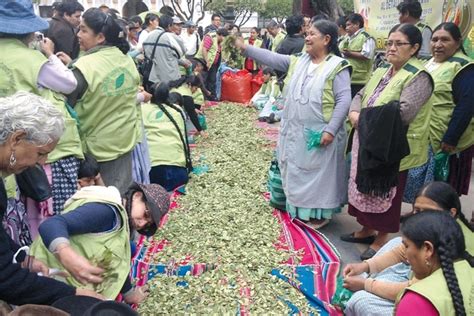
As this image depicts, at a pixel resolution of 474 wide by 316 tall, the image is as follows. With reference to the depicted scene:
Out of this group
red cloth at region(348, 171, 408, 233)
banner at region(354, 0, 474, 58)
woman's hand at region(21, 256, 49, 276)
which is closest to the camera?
woman's hand at region(21, 256, 49, 276)

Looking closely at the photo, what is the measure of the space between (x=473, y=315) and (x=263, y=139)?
5424mm

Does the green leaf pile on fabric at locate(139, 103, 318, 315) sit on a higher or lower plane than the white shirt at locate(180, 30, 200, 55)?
higher

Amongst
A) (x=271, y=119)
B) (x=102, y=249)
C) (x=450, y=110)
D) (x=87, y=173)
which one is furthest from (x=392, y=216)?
(x=271, y=119)

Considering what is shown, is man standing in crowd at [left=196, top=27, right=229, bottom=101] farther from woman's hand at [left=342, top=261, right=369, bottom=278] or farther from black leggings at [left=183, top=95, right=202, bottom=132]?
woman's hand at [left=342, top=261, right=369, bottom=278]

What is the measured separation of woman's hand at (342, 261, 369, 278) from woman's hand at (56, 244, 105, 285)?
1398 millimetres

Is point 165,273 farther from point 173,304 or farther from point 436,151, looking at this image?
point 436,151

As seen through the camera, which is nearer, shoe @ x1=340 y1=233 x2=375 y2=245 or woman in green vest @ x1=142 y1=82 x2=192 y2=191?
shoe @ x1=340 y1=233 x2=375 y2=245

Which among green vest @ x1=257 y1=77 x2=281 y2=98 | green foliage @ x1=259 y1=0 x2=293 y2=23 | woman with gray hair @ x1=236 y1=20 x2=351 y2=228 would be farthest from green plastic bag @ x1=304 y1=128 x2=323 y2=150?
green foliage @ x1=259 y1=0 x2=293 y2=23

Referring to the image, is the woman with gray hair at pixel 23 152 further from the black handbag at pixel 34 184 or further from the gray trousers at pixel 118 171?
the gray trousers at pixel 118 171

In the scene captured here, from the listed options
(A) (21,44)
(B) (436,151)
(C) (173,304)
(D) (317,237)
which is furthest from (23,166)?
(B) (436,151)

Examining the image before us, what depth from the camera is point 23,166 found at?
77.3 inches

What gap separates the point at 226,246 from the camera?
3.90m

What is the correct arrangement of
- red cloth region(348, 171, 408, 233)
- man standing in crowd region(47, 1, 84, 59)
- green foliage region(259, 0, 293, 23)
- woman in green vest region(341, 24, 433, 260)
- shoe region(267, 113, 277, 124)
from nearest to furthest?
woman in green vest region(341, 24, 433, 260) < red cloth region(348, 171, 408, 233) < man standing in crowd region(47, 1, 84, 59) < shoe region(267, 113, 277, 124) < green foliage region(259, 0, 293, 23)

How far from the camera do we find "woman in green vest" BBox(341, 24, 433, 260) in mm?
3512
